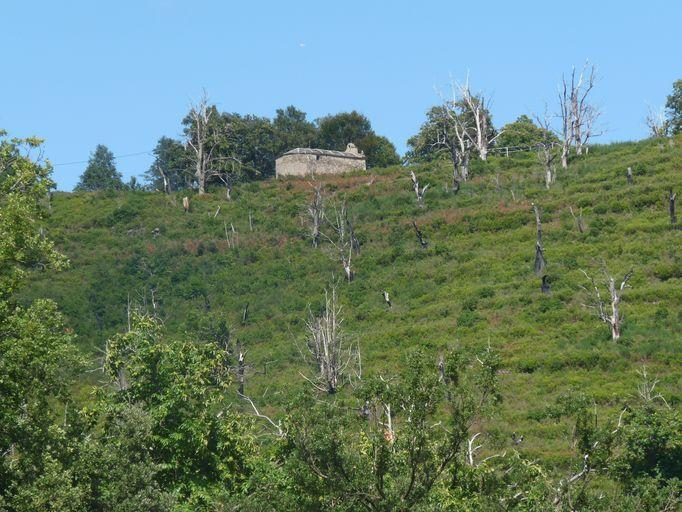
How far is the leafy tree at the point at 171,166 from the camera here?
9581 cm

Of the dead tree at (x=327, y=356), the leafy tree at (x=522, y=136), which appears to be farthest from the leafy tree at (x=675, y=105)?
the dead tree at (x=327, y=356)

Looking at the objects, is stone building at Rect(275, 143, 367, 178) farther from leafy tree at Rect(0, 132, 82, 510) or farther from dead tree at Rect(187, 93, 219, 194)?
leafy tree at Rect(0, 132, 82, 510)

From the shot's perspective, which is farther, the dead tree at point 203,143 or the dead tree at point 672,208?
the dead tree at point 203,143

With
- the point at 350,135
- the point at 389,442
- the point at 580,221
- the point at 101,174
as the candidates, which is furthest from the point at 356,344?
the point at 101,174

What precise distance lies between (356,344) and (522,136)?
49.6 m

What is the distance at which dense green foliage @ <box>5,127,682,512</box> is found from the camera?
20828 mm

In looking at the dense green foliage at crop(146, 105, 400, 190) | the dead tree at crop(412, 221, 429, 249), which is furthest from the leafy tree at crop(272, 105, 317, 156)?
the dead tree at crop(412, 221, 429, 249)

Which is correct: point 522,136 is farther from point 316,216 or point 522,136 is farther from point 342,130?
point 316,216

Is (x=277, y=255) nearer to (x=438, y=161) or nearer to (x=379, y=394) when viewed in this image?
(x=438, y=161)

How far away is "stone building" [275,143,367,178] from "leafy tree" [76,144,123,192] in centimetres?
2497

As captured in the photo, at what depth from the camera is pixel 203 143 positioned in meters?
91.0

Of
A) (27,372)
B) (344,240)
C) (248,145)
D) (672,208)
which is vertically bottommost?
(27,372)

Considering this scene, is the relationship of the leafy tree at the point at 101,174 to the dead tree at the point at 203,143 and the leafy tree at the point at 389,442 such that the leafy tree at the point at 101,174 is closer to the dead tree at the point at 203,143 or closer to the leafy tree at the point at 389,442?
the dead tree at the point at 203,143

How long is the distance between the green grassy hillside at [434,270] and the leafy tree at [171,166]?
9206 millimetres
